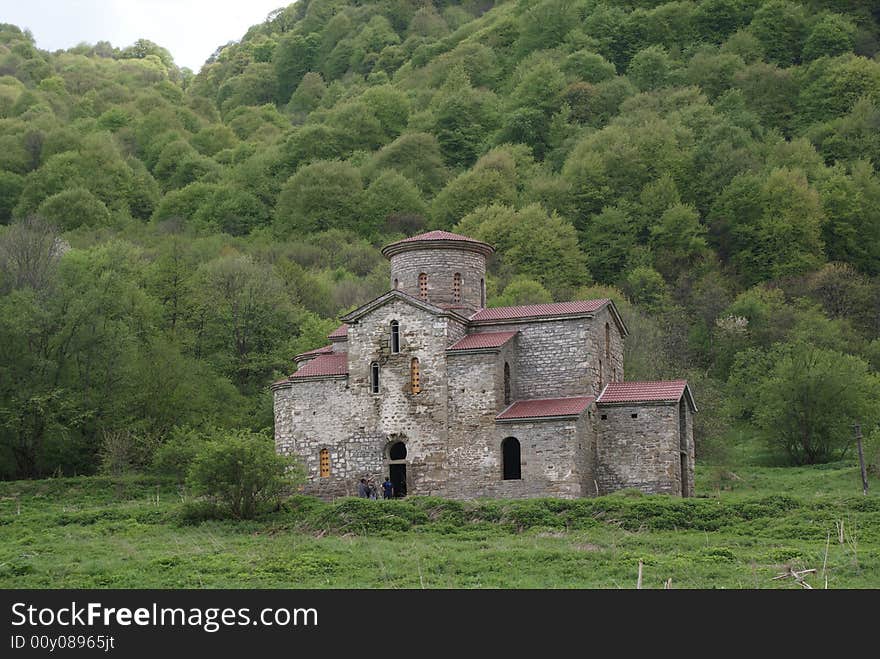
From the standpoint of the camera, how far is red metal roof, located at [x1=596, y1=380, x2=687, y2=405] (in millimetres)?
40938

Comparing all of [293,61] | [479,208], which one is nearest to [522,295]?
[479,208]

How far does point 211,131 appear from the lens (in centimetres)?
11712

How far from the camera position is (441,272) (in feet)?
148

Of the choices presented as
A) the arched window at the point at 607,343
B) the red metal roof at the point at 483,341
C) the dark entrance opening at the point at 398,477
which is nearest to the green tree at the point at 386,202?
the arched window at the point at 607,343

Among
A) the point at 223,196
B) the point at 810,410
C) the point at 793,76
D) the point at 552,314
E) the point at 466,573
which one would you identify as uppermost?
the point at 793,76

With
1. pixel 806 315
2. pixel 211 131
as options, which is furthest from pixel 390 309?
pixel 211 131

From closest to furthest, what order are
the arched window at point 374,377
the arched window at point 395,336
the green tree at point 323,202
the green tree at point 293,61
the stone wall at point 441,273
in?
the arched window at point 395,336 < the arched window at point 374,377 < the stone wall at point 441,273 < the green tree at point 323,202 < the green tree at point 293,61

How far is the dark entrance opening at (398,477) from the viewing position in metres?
41.8

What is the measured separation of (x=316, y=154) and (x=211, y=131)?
820 inches

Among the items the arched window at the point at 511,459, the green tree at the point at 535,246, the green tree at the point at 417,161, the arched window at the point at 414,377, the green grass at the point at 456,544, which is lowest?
the green grass at the point at 456,544

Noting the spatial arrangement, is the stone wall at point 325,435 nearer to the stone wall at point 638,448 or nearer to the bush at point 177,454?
the bush at point 177,454

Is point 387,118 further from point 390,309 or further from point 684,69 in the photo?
point 390,309

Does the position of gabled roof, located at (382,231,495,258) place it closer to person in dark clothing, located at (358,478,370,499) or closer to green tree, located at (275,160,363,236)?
person in dark clothing, located at (358,478,370,499)

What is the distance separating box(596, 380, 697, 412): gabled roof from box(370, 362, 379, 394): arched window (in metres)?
7.54
